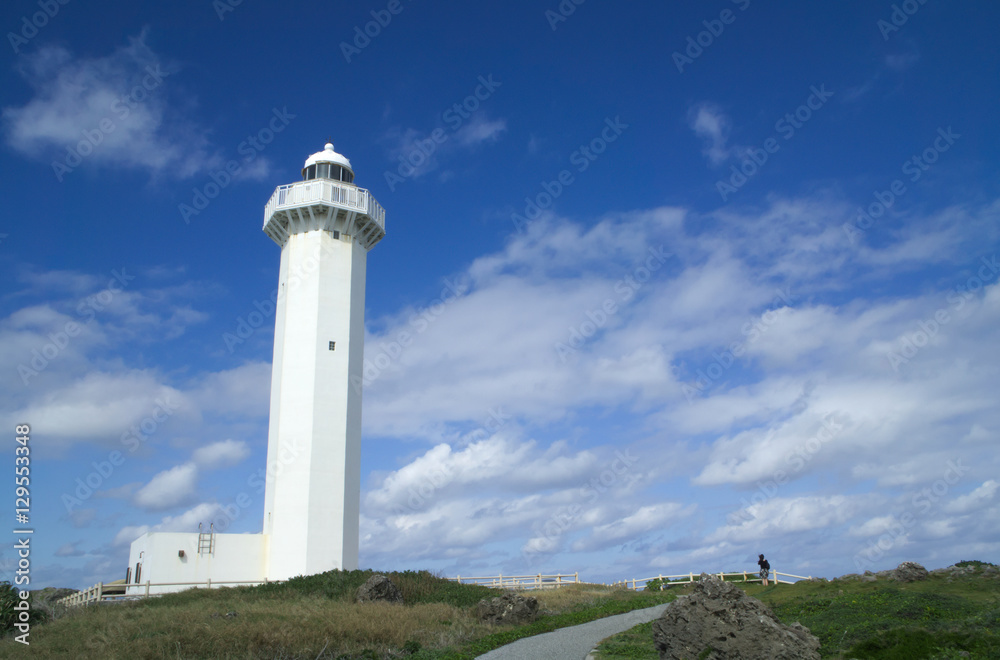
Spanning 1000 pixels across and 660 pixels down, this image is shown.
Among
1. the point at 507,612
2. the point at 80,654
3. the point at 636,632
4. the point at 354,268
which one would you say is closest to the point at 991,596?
the point at 636,632

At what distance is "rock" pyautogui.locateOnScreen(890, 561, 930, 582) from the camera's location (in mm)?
25547

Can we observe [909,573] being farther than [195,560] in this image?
No

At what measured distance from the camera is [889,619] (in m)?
15.6

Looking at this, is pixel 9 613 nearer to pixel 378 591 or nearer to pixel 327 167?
pixel 378 591

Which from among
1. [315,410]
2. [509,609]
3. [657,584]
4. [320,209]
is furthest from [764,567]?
[320,209]

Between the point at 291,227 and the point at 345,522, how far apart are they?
51.6 ft

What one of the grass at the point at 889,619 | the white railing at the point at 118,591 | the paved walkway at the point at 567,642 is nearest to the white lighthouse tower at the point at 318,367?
the white railing at the point at 118,591

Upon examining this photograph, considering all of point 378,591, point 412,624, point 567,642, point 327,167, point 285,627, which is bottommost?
point 567,642

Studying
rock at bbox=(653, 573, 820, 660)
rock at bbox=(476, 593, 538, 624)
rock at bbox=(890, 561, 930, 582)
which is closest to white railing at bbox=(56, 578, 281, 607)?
rock at bbox=(476, 593, 538, 624)

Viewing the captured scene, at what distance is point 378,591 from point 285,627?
7.19m

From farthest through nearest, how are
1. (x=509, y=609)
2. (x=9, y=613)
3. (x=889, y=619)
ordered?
(x=509, y=609), (x=9, y=613), (x=889, y=619)

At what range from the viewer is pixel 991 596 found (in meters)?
20.4

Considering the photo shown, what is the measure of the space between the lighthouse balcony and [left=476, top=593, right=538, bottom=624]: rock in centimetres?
2114

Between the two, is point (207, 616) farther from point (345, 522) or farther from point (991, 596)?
point (991, 596)
